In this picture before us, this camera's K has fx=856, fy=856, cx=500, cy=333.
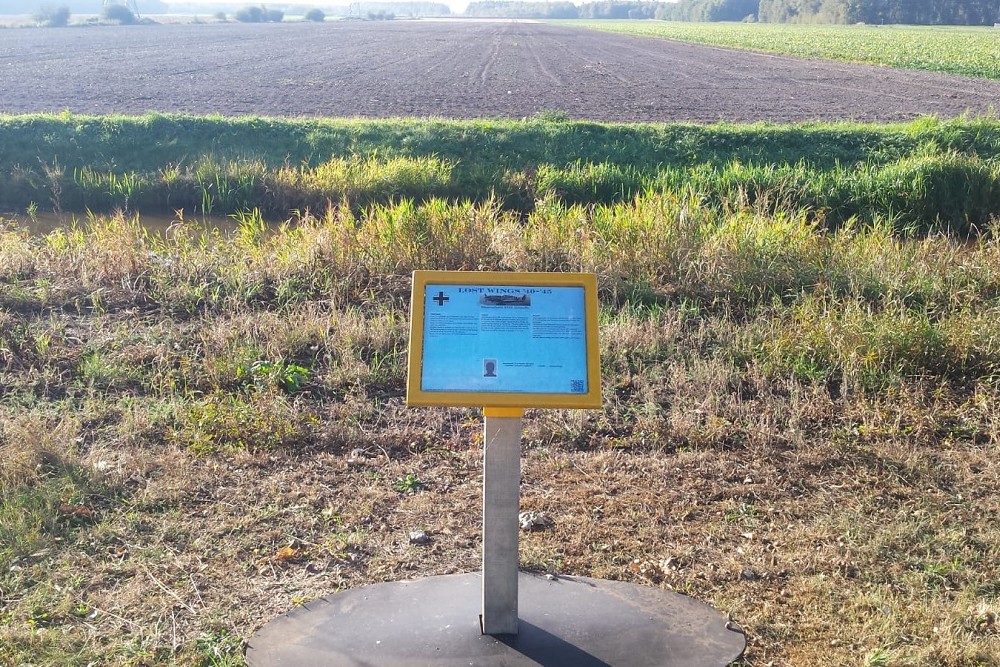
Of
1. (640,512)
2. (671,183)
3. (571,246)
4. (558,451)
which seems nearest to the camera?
(640,512)

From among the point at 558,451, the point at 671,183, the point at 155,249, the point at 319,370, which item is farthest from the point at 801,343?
the point at 671,183

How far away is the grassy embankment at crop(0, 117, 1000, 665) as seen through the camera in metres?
3.61

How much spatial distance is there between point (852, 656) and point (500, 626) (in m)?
1.35

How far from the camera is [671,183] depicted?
13.5 metres

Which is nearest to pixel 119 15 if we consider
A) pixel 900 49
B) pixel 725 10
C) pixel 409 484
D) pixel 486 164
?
pixel 900 49

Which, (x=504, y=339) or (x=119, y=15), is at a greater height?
(x=119, y=15)

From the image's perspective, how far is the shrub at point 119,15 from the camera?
78.6m

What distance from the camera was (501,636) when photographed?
328cm

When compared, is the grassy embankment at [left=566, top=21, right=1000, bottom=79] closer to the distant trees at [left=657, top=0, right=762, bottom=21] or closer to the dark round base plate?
the dark round base plate

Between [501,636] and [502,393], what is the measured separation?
100 cm

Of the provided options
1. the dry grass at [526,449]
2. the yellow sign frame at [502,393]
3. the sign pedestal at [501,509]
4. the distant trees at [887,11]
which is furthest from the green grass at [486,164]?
the distant trees at [887,11]

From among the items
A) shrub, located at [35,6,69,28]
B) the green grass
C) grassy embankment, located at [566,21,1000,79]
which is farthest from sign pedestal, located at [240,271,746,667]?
shrub, located at [35,6,69,28]

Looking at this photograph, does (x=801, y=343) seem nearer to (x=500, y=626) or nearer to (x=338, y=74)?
(x=500, y=626)

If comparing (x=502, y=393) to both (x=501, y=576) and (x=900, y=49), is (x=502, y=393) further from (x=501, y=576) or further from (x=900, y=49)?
(x=900, y=49)
